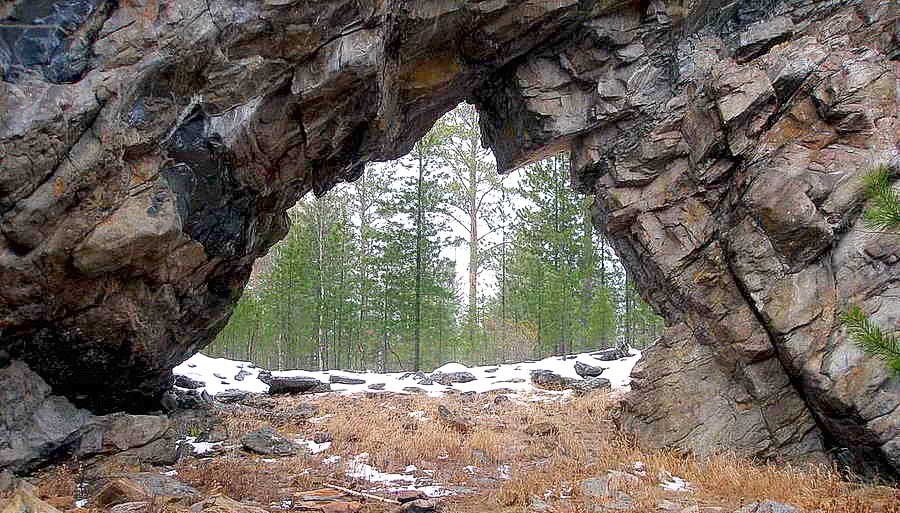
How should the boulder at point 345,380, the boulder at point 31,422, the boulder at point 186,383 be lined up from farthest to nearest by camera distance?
the boulder at point 345,380 → the boulder at point 186,383 → the boulder at point 31,422

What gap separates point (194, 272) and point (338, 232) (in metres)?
18.6

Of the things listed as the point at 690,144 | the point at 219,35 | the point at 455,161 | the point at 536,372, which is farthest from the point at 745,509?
the point at 455,161

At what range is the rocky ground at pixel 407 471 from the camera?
7.18 meters

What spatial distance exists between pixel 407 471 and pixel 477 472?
1187mm

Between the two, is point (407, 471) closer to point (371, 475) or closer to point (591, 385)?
point (371, 475)

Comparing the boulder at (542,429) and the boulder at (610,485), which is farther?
the boulder at (542,429)

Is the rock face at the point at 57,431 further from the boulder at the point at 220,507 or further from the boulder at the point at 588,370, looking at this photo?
the boulder at the point at 588,370

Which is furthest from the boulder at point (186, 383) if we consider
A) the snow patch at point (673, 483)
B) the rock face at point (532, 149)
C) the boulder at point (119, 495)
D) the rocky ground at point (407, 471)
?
the snow patch at point (673, 483)

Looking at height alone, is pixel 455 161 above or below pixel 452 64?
above

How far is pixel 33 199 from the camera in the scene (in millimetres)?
7680

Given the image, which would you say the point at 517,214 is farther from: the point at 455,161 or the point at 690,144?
the point at 690,144

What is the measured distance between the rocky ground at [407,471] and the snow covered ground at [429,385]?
426cm

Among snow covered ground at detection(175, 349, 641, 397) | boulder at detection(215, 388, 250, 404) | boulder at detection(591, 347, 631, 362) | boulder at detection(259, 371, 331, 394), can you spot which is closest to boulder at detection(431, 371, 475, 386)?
snow covered ground at detection(175, 349, 641, 397)

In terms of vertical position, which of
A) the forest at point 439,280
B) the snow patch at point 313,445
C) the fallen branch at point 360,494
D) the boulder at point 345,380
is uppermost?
the forest at point 439,280
